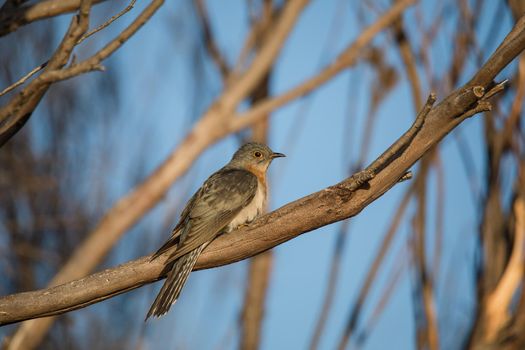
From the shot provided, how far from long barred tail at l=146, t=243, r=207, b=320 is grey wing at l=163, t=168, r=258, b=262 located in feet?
0.23

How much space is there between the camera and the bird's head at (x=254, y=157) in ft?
22.0

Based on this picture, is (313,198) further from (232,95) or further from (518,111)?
(232,95)

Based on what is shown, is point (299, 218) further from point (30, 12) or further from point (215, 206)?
point (30, 12)

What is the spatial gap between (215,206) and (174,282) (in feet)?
3.11

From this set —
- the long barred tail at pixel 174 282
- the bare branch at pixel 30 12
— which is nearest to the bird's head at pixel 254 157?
the long barred tail at pixel 174 282

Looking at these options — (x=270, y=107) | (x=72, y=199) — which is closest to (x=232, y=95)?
(x=270, y=107)

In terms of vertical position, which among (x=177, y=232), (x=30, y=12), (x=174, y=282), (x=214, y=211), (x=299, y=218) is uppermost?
(x=30, y=12)

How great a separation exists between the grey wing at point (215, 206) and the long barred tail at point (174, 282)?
0.07 meters

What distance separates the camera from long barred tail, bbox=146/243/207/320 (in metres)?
4.48

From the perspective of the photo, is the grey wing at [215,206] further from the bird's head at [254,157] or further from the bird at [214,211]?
the bird's head at [254,157]

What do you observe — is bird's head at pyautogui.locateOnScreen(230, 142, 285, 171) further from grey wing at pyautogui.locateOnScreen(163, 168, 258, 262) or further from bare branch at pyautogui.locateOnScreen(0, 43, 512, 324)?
bare branch at pyautogui.locateOnScreen(0, 43, 512, 324)

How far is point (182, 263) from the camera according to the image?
4.51 meters

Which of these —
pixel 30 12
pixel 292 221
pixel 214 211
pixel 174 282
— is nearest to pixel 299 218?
pixel 292 221

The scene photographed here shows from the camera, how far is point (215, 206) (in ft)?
17.5
